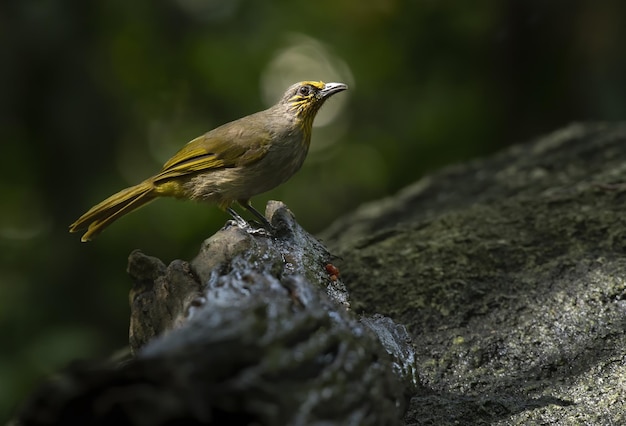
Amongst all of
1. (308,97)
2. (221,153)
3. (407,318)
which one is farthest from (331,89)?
(407,318)

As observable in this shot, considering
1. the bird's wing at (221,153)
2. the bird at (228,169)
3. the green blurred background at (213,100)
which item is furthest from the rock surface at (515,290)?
the green blurred background at (213,100)

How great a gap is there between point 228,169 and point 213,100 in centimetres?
476

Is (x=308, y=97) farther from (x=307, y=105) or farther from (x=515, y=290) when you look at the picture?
(x=515, y=290)

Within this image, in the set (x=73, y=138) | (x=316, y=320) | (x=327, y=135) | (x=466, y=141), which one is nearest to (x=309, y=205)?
(x=327, y=135)

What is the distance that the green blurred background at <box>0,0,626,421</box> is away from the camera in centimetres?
738

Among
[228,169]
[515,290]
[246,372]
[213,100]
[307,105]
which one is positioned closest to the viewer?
[246,372]

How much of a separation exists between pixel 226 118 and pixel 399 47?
2.12 meters

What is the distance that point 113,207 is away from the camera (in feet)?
14.9

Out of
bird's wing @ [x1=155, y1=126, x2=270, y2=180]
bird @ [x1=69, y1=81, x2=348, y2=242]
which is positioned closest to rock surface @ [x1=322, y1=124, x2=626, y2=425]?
bird @ [x1=69, y1=81, x2=348, y2=242]

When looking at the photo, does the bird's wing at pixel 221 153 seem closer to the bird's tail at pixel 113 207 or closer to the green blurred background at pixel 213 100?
the bird's tail at pixel 113 207

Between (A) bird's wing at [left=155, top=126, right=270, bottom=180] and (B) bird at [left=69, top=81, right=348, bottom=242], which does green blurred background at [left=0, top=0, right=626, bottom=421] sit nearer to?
(B) bird at [left=69, top=81, right=348, bottom=242]

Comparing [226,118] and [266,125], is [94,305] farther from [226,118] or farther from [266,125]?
[266,125]

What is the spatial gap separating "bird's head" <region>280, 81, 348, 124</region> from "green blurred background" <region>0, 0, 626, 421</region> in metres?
2.97

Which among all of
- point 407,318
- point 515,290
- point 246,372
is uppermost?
point 246,372
